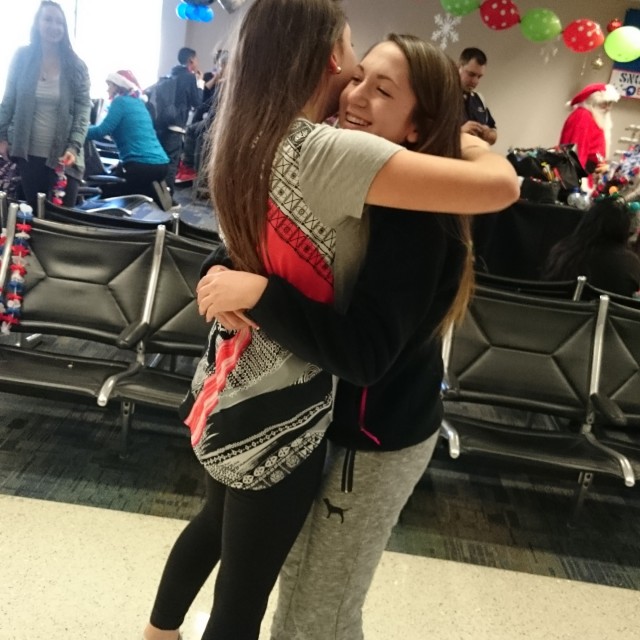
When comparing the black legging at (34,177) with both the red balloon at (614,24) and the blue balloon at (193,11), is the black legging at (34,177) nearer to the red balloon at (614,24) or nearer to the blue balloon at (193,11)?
the blue balloon at (193,11)

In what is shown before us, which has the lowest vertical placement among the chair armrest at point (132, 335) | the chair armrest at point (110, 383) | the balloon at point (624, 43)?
the chair armrest at point (110, 383)

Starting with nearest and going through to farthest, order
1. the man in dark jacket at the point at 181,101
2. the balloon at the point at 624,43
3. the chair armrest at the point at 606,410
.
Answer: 1. the chair armrest at the point at 606,410
2. the man in dark jacket at the point at 181,101
3. the balloon at the point at 624,43

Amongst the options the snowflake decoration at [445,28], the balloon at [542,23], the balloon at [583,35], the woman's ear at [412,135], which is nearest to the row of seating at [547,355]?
the woman's ear at [412,135]

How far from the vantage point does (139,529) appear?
7.01ft

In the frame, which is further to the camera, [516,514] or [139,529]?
[516,514]

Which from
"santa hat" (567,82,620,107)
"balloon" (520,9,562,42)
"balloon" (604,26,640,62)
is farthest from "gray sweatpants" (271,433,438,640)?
"balloon" (604,26,640,62)

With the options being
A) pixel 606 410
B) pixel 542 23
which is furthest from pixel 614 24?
pixel 606 410

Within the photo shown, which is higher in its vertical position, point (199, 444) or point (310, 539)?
point (199, 444)

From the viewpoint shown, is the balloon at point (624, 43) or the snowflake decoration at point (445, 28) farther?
the snowflake decoration at point (445, 28)

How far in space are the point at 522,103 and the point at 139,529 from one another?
890 cm

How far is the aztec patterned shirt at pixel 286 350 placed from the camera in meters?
0.83

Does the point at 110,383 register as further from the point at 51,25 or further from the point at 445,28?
the point at 445,28

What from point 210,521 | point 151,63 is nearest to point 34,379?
point 210,521

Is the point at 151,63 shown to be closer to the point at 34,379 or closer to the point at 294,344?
the point at 34,379
